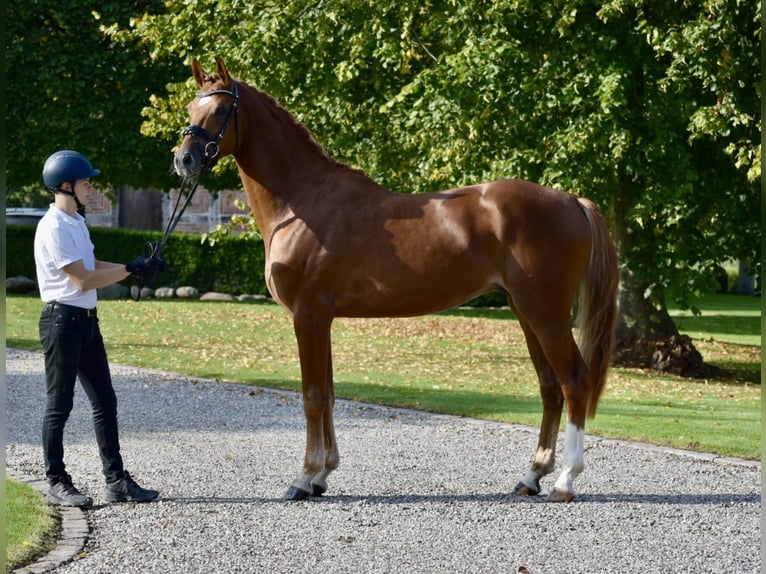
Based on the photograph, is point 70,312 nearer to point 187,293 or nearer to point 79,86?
point 79,86

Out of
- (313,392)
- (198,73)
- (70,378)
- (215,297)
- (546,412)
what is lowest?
(215,297)

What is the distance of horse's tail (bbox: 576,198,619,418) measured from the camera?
693 cm

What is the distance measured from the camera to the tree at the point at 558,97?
12.5 m

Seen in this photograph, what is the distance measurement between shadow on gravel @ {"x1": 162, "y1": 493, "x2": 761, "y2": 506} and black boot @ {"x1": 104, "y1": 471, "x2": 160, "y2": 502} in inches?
6.1

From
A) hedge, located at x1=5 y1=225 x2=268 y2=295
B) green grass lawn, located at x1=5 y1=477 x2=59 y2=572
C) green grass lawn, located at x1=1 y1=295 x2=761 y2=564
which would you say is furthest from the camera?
hedge, located at x1=5 y1=225 x2=268 y2=295

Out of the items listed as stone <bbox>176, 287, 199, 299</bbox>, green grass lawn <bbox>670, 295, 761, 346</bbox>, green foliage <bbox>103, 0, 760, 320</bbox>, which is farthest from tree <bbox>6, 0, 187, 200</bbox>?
green grass lawn <bbox>670, 295, 761, 346</bbox>

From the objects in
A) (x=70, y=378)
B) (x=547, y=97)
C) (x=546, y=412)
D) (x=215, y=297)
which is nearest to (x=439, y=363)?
(x=547, y=97)

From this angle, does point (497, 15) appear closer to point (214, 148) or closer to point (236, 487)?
point (214, 148)

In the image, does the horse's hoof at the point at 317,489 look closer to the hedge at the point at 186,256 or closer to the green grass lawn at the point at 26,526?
the green grass lawn at the point at 26,526

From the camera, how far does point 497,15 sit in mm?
12836

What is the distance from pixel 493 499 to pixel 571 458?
1.92ft

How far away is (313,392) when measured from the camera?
690 cm

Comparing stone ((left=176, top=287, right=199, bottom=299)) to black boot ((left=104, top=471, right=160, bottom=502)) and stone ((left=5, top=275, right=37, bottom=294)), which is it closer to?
stone ((left=5, top=275, right=37, bottom=294))

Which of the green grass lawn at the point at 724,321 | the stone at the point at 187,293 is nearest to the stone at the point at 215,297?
the stone at the point at 187,293
